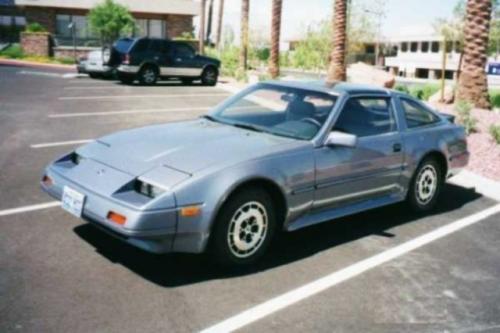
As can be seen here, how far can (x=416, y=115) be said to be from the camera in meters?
6.80

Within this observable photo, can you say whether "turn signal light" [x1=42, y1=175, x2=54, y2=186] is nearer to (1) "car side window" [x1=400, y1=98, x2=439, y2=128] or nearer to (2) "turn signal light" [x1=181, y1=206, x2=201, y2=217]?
(2) "turn signal light" [x1=181, y1=206, x2=201, y2=217]

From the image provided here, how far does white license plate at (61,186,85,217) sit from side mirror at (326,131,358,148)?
7.62 ft

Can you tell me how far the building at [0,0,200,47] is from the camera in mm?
39844

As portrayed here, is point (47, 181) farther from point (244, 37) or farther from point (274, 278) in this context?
point (244, 37)

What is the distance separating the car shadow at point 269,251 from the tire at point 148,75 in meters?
15.8

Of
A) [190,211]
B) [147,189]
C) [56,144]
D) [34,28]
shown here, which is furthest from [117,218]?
[34,28]

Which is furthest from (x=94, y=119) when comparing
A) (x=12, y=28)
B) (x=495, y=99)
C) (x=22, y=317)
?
(x=12, y=28)

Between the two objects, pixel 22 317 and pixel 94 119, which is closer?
pixel 22 317

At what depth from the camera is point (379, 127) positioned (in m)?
6.15

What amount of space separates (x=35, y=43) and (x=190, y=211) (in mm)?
35738

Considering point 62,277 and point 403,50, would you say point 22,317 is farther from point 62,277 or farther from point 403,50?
point 403,50

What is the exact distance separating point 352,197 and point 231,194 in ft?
5.39

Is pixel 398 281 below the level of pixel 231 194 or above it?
below

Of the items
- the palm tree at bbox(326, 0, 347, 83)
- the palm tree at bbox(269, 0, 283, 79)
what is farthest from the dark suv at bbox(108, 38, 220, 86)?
the palm tree at bbox(326, 0, 347, 83)
